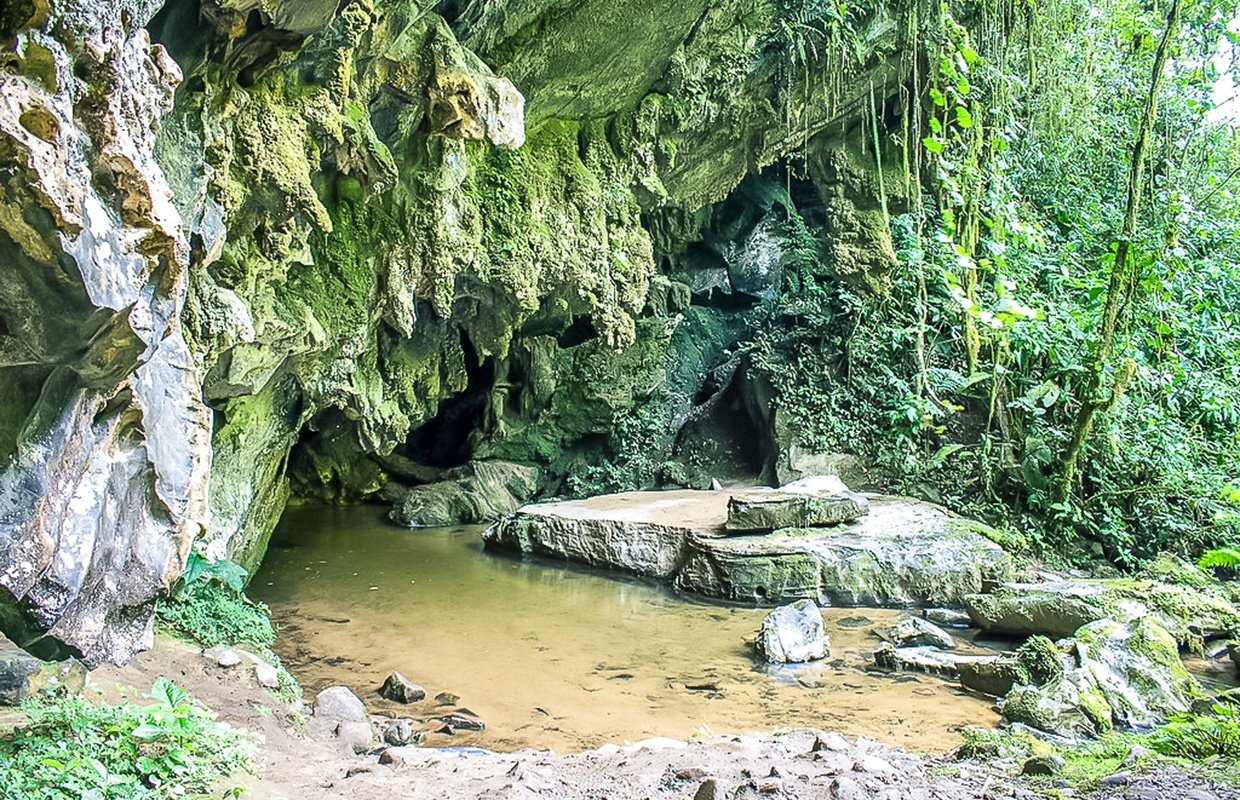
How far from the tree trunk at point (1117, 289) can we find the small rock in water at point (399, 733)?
736cm

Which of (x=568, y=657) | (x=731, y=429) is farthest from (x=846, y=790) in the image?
(x=731, y=429)

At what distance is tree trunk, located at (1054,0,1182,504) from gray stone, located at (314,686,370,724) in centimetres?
754

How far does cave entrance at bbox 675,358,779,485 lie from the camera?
12.8 m

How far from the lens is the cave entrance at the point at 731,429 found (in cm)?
1282

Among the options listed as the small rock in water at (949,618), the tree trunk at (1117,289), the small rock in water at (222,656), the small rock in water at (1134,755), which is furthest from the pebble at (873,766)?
the tree trunk at (1117,289)

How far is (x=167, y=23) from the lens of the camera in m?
3.57

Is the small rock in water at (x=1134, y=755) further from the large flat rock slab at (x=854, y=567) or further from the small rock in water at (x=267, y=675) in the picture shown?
the large flat rock slab at (x=854, y=567)

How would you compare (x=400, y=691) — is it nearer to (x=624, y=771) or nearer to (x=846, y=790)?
(x=624, y=771)

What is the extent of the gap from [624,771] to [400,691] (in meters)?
2.17

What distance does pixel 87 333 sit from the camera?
2.38 metres

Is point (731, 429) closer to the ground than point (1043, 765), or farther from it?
farther from it

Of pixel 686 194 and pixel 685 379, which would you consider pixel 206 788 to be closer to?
pixel 686 194

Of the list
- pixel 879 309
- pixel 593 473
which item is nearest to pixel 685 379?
pixel 593 473

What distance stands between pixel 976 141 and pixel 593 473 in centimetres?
728
